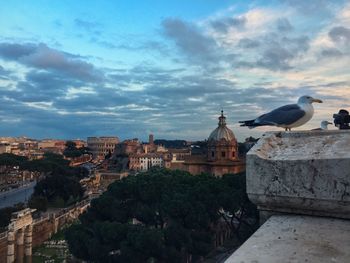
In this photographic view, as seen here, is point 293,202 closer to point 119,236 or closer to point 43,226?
point 119,236

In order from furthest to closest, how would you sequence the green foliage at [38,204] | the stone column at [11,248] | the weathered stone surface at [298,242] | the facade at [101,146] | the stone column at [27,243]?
the facade at [101,146]
the green foliage at [38,204]
the stone column at [27,243]
the stone column at [11,248]
the weathered stone surface at [298,242]

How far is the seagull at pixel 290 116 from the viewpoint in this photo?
4.72 m

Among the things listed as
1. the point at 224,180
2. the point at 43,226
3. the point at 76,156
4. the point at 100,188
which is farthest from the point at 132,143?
the point at 224,180

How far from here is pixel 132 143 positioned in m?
97.0

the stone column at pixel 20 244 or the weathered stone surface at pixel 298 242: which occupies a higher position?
the weathered stone surface at pixel 298 242

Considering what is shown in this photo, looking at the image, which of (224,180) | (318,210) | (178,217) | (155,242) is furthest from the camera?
(224,180)

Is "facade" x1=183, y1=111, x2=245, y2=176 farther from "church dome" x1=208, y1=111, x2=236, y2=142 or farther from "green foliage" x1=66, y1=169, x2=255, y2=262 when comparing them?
"green foliage" x1=66, y1=169, x2=255, y2=262

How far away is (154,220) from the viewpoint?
18484 mm

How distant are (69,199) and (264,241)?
43.0 meters

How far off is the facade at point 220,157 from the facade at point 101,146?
7539cm

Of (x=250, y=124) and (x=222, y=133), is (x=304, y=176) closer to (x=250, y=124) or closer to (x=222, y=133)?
(x=250, y=124)

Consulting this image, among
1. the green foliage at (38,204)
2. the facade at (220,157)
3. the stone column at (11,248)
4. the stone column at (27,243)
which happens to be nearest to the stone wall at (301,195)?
the stone column at (11,248)

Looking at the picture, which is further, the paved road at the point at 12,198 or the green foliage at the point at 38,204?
the paved road at the point at 12,198

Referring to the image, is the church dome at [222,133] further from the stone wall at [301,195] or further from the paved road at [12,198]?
the stone wall at [301,195]
